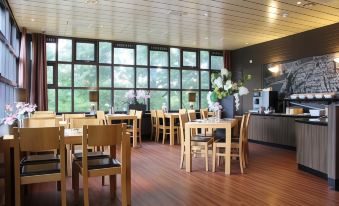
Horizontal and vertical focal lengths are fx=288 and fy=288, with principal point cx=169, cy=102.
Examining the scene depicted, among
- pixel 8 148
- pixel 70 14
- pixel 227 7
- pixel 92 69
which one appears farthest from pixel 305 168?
pixel 92 69

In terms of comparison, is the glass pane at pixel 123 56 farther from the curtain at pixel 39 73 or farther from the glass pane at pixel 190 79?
the curtain at pixel 39 73

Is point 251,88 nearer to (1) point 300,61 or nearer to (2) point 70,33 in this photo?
(1) point 300,61

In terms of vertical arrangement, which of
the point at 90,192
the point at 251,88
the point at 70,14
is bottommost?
the point at 90,192

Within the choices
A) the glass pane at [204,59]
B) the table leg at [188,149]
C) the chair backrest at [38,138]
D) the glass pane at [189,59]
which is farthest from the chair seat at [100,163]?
the glass pane at [204,59]

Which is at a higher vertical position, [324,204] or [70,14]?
[70,14]

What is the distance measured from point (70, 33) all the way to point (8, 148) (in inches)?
221

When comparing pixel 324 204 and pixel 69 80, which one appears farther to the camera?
pixel 69 80

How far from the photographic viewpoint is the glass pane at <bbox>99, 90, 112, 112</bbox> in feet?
28.6

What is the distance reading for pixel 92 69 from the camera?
339 inches

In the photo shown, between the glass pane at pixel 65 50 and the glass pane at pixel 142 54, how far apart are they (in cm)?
206

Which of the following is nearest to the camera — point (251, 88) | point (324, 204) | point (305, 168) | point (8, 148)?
point (8, 148)

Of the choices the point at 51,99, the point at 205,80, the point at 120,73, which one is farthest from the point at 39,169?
the point at 205,80

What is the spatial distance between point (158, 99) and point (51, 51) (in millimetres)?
3514

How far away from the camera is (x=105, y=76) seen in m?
8.76
